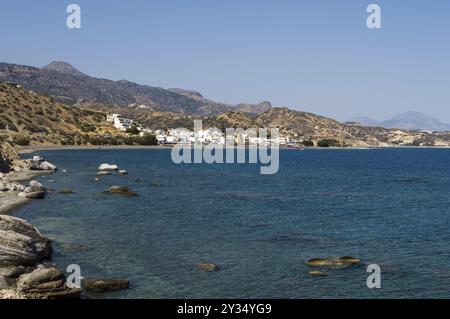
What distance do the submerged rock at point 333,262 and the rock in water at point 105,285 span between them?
44.5ft

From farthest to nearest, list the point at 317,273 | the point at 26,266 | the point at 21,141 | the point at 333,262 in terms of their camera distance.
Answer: the point at 21,141, the point at 333,262, the point at 317,273, the point at 26,266

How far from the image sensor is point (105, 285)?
93.8 feet

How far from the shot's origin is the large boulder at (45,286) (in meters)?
25.9

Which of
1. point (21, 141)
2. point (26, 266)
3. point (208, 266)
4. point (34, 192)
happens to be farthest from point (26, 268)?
point (21, 141)

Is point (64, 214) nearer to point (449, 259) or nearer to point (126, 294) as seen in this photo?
point (126, 294)

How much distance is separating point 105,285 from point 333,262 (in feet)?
54.0

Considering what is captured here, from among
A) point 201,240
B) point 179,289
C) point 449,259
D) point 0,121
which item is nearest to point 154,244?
point 201,240

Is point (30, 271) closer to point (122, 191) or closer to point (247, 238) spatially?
point (247, 238)

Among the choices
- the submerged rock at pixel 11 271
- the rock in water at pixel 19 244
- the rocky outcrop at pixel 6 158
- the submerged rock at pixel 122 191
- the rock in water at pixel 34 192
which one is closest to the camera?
the submerged rock at pixel 11 271

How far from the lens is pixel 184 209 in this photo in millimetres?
62156

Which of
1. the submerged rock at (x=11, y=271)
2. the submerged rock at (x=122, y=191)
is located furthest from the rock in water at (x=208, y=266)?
the submerged rock at (x=122, y=191)

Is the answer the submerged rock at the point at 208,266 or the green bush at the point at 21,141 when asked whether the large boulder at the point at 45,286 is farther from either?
the green bush at the point at 21,141
